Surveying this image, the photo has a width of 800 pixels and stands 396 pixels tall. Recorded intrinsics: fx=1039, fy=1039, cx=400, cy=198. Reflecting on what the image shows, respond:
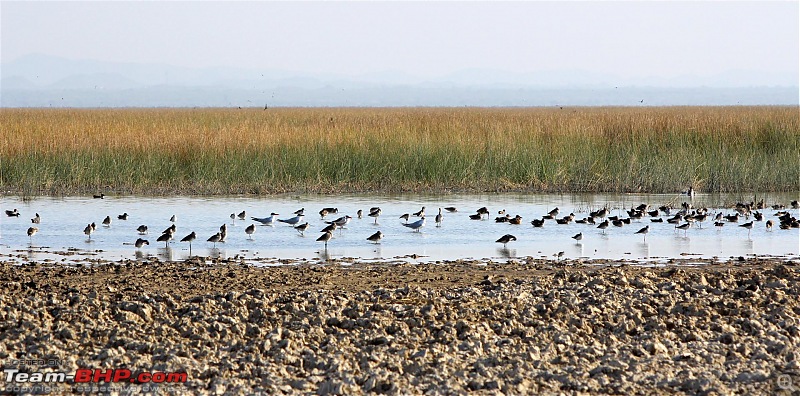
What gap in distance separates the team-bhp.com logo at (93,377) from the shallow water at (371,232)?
4937 mm

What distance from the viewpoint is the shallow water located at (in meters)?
12.2

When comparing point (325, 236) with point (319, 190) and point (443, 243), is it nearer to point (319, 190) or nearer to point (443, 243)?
point (443, 243)

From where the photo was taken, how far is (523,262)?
11.3m

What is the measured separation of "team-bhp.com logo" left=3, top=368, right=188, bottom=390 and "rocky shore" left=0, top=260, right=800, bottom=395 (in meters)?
0.08

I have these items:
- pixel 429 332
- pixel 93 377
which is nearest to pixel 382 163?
pixel 429 332

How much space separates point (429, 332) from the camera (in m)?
7.40

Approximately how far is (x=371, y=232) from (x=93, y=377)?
26.7 ft

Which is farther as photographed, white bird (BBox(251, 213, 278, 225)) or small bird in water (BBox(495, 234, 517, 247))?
white bird (BBox(251, 213, 278, 225))

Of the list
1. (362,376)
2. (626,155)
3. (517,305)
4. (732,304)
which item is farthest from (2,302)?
(626,155)

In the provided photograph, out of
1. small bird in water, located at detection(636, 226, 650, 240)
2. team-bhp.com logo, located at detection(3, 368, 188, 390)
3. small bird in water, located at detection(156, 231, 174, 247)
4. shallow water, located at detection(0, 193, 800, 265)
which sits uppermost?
team-bhp.com logo, located at detection(3, 368, 188, 390)

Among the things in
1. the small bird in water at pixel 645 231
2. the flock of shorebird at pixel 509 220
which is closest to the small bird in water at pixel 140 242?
the flock of shorebird at pixel 509 220

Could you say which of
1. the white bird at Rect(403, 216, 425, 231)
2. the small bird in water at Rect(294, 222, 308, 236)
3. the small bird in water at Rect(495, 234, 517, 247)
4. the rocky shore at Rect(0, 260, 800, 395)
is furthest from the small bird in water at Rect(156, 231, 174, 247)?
the small bird in water at Rect(495, 234, 517, 247)

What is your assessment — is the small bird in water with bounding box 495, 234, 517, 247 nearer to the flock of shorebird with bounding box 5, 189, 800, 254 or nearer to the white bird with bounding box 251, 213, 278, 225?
the flock of shorebird with bounding box 5, 189, 800, 254

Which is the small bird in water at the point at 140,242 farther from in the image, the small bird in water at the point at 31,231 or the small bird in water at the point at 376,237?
the small bird in water at the point at 376,237
